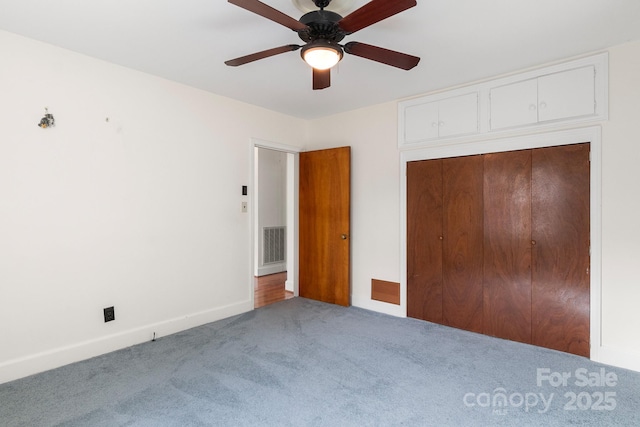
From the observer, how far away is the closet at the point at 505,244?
2.73 m

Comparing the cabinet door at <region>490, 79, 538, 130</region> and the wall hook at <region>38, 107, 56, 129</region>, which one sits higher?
the cabinet door at <region>490, 79, 538, 130</region>

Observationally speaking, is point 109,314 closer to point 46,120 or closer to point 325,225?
point 46,120

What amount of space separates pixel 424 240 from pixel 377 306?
3.24ft

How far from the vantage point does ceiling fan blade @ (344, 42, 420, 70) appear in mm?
1944

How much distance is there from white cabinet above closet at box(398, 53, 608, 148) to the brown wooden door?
2.92 ft

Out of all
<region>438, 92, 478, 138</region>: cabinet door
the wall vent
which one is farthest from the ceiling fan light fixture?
the wall vent

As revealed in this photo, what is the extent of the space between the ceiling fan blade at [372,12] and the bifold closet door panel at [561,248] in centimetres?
207

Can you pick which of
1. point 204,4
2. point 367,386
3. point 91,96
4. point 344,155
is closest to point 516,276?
point 367,386

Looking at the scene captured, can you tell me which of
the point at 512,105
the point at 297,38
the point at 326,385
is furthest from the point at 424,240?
the point at 297,38

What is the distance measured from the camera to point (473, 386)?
226 centimetres

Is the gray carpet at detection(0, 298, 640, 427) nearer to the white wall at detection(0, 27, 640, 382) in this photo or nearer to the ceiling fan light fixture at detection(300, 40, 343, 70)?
the white wall at detection(0, 27, 640, 382)

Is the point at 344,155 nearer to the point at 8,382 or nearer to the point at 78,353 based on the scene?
the point at 78,353

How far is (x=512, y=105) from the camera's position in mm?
3004

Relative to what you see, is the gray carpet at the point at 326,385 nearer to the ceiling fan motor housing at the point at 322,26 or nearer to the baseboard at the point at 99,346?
the baseboard at the point at 99,346
